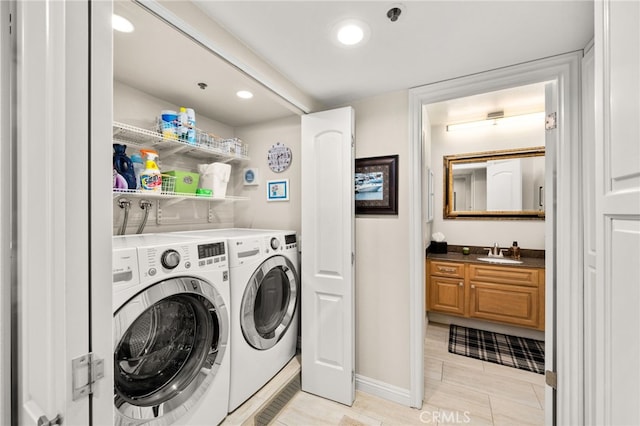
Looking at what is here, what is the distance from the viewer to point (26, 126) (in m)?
0.57

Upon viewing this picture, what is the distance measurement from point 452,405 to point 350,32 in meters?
2.45

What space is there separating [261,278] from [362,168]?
43.5 inches

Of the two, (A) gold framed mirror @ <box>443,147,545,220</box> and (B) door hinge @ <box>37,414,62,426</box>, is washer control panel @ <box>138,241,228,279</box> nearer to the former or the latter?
(B) door hinge @ <box>37,414,62,426</box>

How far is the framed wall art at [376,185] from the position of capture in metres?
1.90

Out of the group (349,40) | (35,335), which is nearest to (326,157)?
(349,40)

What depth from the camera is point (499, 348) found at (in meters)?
2.62

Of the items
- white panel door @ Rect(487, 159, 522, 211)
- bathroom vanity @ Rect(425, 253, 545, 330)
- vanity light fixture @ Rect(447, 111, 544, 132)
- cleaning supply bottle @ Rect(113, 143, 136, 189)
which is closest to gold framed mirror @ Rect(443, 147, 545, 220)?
white panel door @ Rect(487, 159, 522, 211)

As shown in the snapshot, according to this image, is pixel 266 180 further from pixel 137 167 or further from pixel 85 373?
pixel 85 373

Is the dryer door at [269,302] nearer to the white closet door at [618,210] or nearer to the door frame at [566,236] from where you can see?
the white closet door at [618,210]

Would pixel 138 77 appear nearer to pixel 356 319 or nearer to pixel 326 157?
pixel 326 157

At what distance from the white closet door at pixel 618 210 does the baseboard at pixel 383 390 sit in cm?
153

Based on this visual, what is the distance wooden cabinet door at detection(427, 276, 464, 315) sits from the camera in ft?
9.56

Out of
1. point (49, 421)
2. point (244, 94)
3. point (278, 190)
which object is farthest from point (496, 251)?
point (49, 421)

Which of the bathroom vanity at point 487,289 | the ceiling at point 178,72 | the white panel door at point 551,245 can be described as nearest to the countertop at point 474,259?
the bathroom vanity at point 487,289
